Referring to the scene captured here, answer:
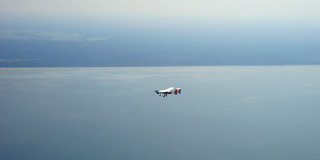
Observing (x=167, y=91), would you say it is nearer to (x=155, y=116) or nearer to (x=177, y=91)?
(x=177, y=91)

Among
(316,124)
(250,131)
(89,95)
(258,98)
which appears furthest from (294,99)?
(89,95)

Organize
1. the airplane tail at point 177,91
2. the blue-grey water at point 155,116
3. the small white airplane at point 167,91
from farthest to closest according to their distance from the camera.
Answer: the airplane tail at point 177,91, the small white airplane at point 167,91, the blue-grey water at point 155,116

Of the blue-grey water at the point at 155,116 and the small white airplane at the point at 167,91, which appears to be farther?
the small white airplane at the point at 167,91

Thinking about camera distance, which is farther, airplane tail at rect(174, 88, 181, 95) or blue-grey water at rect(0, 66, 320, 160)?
airplane tail at rect(174, 88, 181, 95)

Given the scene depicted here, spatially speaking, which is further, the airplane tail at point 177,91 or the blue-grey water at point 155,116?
the airplane tail at point 177,91

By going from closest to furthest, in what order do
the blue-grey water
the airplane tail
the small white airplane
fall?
the blue-grey water → the small white airplane → the airplane tail

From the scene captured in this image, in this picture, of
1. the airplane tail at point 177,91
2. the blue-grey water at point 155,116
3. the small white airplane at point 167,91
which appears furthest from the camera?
the airplane tail at point 177,91

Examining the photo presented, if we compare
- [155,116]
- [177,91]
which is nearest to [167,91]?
[177,91]

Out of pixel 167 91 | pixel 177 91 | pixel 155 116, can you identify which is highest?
pixel 177 91

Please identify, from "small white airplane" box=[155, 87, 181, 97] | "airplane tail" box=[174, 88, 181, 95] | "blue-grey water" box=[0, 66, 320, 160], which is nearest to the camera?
"blue-grey water" box=[0, 66, 320, 160]
